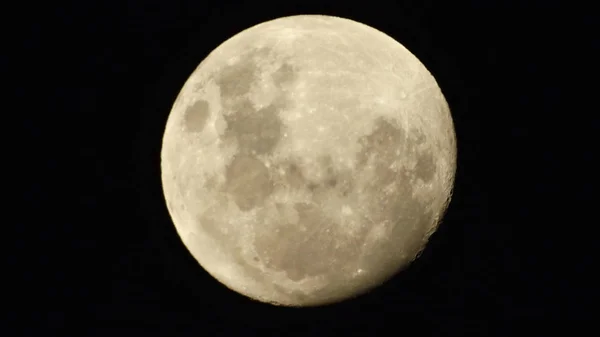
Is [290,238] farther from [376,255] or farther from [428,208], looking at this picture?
[428,208]

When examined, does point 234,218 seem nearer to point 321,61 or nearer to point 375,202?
point 375,202

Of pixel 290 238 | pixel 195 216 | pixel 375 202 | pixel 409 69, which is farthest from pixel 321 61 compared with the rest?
pixel 195 216

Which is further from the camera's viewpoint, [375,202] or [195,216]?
[195,216]

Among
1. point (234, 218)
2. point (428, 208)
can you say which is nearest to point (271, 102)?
point (234, 218)

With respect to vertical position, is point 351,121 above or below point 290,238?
above

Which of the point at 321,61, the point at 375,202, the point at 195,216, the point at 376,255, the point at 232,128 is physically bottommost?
the point at 376,255

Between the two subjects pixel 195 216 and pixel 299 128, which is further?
pixel 195 216
